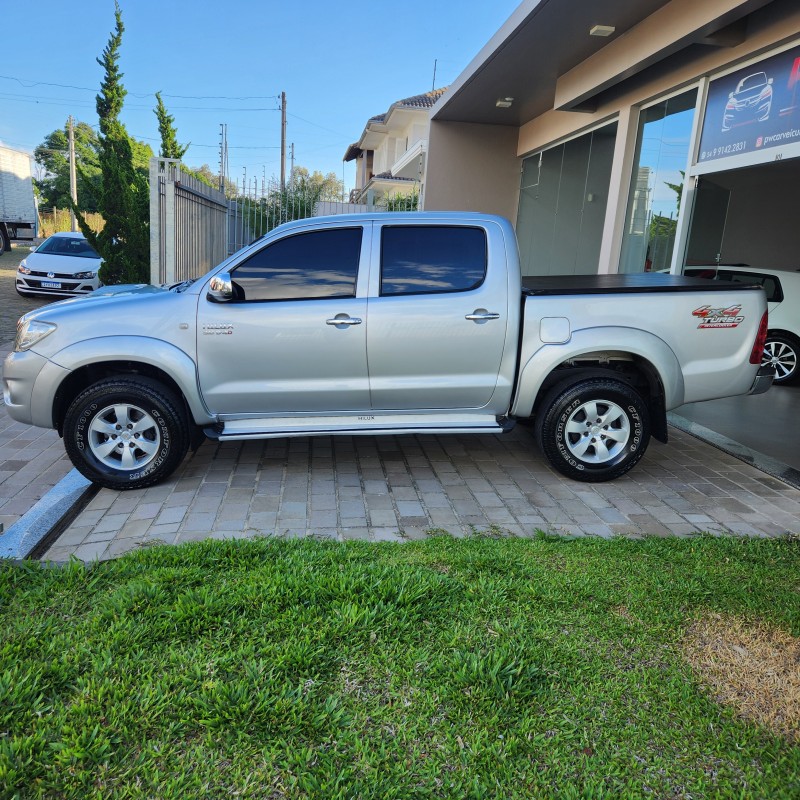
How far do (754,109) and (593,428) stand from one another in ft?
13.6

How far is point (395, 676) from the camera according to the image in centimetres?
291

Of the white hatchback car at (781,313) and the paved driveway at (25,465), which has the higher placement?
the white hatchback car at (781,313)

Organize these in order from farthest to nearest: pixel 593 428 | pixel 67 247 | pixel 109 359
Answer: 1. pixel 67 247
2. pixel 593 428
3. pixel 109 359

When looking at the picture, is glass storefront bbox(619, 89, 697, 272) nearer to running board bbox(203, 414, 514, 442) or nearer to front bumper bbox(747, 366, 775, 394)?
front bumper bbox(747, 366, 775, 394)

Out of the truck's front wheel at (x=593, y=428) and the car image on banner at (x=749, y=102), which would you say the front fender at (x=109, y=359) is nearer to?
the truck's front wheel at (x=593, y=428)

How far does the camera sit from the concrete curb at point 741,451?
5965 millimetres

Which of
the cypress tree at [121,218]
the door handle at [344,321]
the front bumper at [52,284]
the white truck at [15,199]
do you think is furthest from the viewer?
the white truck at [15,199]

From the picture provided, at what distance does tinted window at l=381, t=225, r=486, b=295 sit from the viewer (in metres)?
5.30

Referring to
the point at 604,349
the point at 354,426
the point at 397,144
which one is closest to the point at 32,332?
the point at 354,426

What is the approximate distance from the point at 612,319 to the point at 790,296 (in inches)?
254

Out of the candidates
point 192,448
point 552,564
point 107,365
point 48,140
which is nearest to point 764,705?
point 552,564

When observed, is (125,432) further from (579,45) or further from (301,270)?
(579,45)

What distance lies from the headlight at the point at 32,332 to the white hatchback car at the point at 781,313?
8.88 m

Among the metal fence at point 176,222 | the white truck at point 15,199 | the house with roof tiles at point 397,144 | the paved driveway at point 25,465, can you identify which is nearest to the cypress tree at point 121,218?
the metal fence at point 176,222
